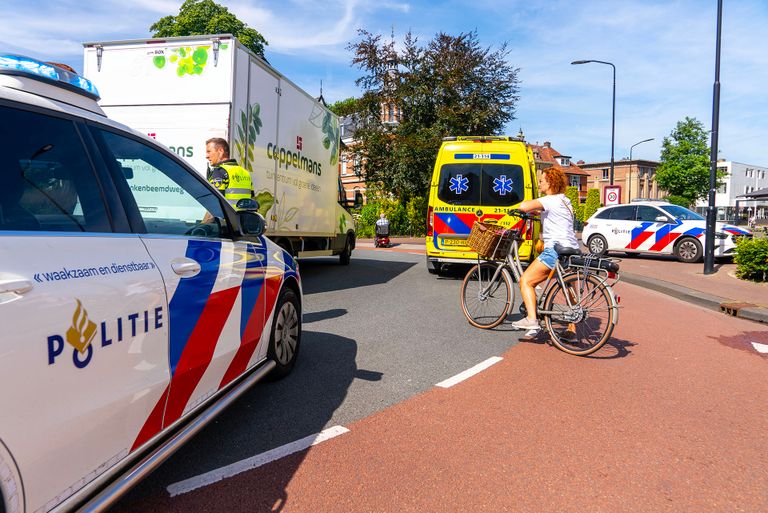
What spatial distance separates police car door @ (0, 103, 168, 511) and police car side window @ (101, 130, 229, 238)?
22 cm

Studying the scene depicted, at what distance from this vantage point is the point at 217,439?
3195 millimetres

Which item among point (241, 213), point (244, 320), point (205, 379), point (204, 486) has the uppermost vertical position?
point (241, 213)

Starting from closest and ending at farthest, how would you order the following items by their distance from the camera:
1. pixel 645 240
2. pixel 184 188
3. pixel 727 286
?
pixel 184 188 → pixel 727 286 → pixel 645 240

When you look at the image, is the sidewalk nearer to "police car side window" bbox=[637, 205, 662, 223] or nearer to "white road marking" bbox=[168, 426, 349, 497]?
"police car side window" bbox=[637, 205, 662, 223]

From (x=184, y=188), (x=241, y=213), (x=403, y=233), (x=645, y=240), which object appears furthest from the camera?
(x=403, y=233)

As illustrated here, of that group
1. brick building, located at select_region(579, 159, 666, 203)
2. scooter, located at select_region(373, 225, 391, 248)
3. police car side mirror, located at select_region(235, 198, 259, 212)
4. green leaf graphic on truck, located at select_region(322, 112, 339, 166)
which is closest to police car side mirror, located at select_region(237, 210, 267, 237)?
police car side mirror, located at select_region(235, 198, 259, 212)

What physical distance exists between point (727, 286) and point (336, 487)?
9813 millimetres

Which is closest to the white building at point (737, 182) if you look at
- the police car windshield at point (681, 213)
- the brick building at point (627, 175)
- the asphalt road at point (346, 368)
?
the brick building at point (627, 175)

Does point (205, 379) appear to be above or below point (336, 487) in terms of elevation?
above

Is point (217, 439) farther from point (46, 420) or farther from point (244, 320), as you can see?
point (46, 420)

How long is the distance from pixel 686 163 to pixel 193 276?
57.0 m

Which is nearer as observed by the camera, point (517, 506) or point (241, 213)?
point (517, 506)

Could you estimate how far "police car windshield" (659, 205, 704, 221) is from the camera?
15.0 metres

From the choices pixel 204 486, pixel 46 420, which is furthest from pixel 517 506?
pixel 46 420
